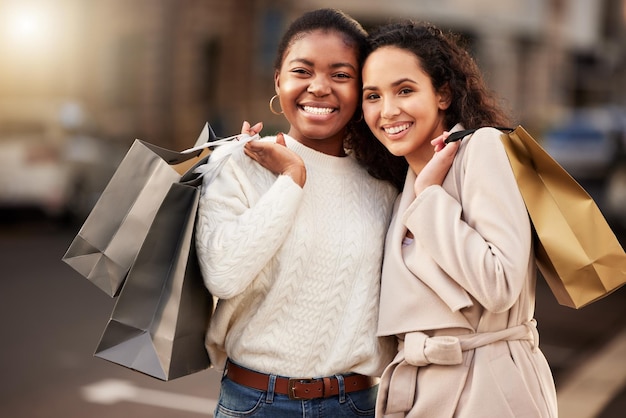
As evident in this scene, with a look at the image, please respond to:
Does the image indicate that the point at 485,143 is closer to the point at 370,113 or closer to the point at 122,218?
the point at 370,113

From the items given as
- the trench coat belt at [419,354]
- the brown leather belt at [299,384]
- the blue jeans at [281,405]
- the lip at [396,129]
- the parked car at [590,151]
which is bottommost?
the parked car at [590,151]

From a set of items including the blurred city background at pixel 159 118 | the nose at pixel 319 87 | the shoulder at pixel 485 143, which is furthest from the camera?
the blurred city background at pixel 159 118

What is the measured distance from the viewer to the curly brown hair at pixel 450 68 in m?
2.62

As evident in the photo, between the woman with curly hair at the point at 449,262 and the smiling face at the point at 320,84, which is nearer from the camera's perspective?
the woman with curly hair at the point at 449,262

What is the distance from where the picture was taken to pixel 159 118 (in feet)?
73.9

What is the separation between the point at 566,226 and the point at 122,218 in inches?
50.2

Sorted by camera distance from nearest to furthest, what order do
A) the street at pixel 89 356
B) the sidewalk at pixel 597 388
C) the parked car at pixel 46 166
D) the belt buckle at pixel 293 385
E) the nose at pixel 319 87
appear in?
the belt buckle at pixel 293 385 → the nose at pixel 319 87 → the sidewalk at pixel 597 388 → the street at pixel 89 356 → the parked car at pixel 46 166

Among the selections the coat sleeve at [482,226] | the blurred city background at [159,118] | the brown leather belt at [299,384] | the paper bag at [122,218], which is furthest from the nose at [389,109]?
the brown leather belt at [299,384]

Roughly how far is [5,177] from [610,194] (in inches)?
499

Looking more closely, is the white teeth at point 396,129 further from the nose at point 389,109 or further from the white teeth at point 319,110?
the white teeth at point 319,110

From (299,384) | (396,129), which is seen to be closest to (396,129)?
(396,129)

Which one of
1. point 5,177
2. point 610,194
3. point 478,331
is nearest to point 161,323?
point 478,331

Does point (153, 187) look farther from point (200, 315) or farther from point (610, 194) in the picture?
point (610, 194)

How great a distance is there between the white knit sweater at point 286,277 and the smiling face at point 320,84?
0.72 feet
